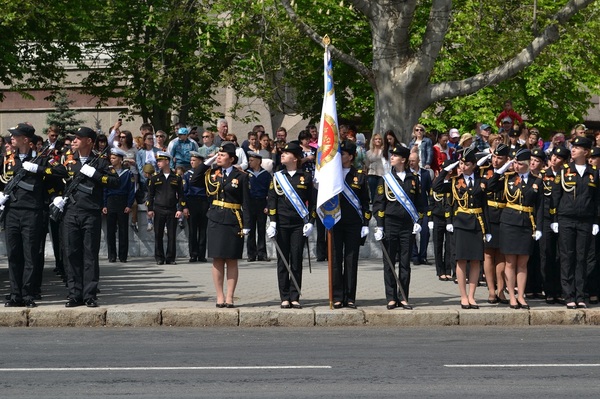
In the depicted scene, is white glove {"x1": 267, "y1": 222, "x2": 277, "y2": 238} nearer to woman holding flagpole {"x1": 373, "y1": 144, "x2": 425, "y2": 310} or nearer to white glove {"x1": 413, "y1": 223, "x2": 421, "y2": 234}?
woman holding flagpole {"x1": 373, "y1": 144, "x2": 425, "y2": 310}

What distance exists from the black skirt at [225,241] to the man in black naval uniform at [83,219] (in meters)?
1.38

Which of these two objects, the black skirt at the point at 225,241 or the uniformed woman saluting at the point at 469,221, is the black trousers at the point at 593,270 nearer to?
the uniformed woman saluting at the point at 469,221

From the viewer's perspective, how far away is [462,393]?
1043 cm

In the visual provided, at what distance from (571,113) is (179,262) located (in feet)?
76.8

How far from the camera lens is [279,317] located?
1543 centimetres

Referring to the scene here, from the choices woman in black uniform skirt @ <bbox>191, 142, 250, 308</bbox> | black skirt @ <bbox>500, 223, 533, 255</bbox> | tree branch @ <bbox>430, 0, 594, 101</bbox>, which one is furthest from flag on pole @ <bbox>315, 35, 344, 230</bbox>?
tree branch @ <bbox>430, 0, 594, 101</bbox>

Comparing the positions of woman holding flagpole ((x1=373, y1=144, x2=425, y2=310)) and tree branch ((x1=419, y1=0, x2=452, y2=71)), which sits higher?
tree branch ((x1=419, y1=0, x2=452, y2=71))

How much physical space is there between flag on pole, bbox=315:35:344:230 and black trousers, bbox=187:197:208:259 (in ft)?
22.1

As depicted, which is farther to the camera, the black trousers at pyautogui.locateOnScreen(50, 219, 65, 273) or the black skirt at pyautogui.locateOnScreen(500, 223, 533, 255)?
the black trousers at pyautogui.locateOnScreen(50, 219, 65, 273)

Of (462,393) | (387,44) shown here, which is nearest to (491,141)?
(387,44)

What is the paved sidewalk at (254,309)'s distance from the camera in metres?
15.3

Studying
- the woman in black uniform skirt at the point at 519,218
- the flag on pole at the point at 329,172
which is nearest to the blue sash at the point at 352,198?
the flag on pole at the point at 329,172

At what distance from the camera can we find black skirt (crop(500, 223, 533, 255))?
1648cm

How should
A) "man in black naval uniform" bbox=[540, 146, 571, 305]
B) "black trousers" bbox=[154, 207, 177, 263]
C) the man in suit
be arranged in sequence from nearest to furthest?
"man in black naval uniform" bbox=[540, 146, 571, 305] → the man in suit → "black trousers" bbox=[154, 207, 177, 263]
